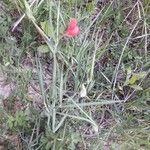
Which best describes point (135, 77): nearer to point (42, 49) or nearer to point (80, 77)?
point (80, 77)

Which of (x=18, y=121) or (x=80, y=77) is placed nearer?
(x=18, y=121)

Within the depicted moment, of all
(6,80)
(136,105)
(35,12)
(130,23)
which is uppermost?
(35,12)

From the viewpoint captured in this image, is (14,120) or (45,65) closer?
(14,120)

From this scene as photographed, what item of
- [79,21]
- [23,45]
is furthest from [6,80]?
[79,21]

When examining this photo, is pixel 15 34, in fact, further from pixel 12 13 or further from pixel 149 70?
pixel 149 70

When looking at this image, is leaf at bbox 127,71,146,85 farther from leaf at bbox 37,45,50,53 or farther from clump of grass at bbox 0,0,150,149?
leaf at bbox 37,45,50,53

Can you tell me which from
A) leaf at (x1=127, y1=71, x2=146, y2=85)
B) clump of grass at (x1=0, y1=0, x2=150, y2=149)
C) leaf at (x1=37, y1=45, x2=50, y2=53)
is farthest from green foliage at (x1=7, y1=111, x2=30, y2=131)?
leaf at (x1=127, y1=71, x2=146, y2=85)

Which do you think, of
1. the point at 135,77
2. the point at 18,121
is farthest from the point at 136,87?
the point at 18,121

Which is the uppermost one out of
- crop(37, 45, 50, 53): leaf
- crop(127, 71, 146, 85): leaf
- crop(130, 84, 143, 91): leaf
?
crop(37, 45, 50, 53): leaf

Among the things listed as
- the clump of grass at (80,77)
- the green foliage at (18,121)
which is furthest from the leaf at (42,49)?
the green foliage at (18,121)
